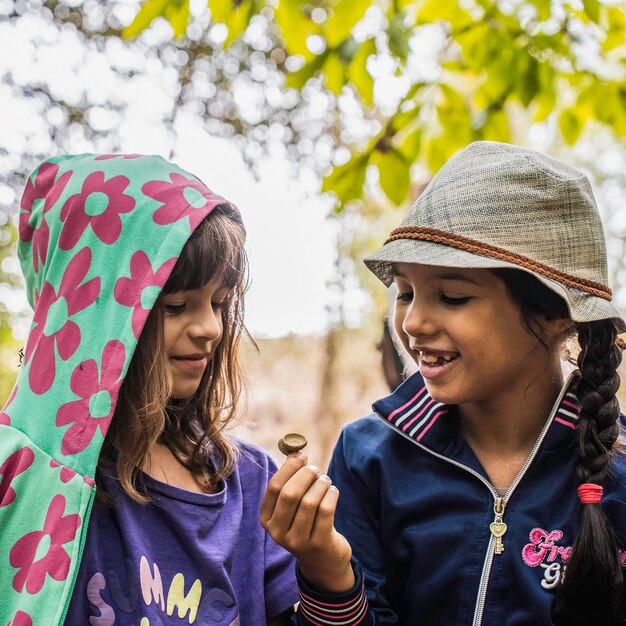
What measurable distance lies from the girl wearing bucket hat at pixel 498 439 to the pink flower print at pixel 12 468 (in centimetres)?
48

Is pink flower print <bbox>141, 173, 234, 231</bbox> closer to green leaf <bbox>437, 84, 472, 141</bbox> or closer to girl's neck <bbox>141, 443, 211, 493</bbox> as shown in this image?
girl's neck <bbox>141, 443, 211, 493</bbox>

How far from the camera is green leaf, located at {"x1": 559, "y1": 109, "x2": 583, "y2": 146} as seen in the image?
318 cm

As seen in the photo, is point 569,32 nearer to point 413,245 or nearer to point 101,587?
point 413,245

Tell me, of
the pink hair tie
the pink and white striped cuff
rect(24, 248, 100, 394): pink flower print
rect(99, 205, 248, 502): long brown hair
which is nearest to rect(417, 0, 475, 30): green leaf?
rect(99, 205, 248, 502): long brown hair

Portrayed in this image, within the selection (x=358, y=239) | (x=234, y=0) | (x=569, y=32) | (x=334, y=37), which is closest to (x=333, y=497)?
(x=334, y=37)

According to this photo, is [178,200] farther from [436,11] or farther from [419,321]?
[436,11]

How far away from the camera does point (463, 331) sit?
5.46 feet

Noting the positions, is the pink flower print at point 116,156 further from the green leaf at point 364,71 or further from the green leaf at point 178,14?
the green leaf at point 364,71

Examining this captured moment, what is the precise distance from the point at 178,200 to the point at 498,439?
0.92 meters

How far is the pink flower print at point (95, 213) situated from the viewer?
65.4 inches

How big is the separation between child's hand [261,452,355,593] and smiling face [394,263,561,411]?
35cm

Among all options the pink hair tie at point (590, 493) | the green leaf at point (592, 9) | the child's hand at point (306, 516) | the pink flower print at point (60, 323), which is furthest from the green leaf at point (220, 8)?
the pink hair tie at point (590, 493)

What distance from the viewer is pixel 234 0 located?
2637 mm

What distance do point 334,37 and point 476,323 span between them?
122cm
